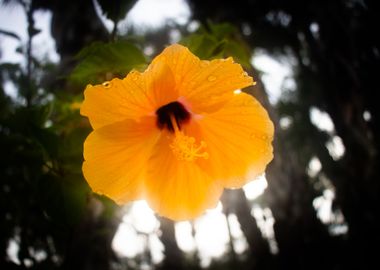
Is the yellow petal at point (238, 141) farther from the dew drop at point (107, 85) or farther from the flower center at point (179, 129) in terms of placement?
the dew drop at point (107, 85)

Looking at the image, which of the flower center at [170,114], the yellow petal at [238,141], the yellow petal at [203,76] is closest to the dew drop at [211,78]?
the yellow petal at [203,76]

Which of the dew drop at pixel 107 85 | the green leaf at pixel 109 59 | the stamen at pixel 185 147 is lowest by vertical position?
the stamen at pixel 185 147

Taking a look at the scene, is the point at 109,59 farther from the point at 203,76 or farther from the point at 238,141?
the point at 238,141

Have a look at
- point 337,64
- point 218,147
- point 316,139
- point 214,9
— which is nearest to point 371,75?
point 337,64

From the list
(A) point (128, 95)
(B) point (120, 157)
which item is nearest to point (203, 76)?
(A) point (128, 95)

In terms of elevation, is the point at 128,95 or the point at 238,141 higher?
the point at 128,95

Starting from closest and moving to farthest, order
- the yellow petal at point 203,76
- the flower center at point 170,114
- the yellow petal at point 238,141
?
the yellow petal at point 203,76 → the yellow petal at point 238,141 → the flower center at point 170,114

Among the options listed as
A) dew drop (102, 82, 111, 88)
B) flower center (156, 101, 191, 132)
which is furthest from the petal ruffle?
flower center (156, 101, 191, 132)

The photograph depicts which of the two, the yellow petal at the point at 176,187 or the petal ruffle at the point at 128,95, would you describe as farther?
the yellow petal at the point at 176,187
